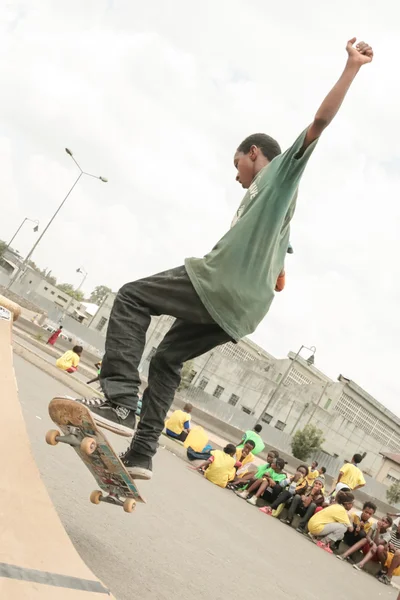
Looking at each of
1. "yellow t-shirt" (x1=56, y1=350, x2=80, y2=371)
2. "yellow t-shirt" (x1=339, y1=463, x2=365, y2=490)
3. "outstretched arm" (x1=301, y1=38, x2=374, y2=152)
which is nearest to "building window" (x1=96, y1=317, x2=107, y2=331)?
"yellow t-shirt" (x1=56, y1=350, x2=80, y2=371)

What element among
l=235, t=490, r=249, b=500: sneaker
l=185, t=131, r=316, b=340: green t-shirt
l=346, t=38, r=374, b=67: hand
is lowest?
l=235, t=490, r=249, b=500: sneaker

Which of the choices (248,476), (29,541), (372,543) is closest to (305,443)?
(248,476)

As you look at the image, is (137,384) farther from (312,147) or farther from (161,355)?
(312,147)

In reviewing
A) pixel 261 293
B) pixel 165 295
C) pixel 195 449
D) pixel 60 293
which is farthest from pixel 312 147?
pixel 60 293

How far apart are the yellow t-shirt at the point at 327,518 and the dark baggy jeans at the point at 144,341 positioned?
817 centimetres

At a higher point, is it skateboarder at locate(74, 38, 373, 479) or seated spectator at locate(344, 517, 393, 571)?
skateboarder at locate(74, 38, 373, 479)

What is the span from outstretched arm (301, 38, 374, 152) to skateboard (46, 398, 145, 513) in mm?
1748

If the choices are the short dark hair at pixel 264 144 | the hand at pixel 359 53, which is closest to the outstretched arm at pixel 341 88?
the hand at pixel 359 53

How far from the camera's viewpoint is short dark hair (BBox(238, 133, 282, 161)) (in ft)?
10.7

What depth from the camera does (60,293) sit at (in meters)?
110

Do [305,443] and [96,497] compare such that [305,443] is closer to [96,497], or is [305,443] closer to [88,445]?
[96,497]

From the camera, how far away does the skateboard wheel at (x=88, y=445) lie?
2555 mm

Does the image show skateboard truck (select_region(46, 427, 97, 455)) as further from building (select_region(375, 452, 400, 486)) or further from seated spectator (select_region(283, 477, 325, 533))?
building (select_region(375, 452, 400, 486))

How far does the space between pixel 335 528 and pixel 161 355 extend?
8.26m
